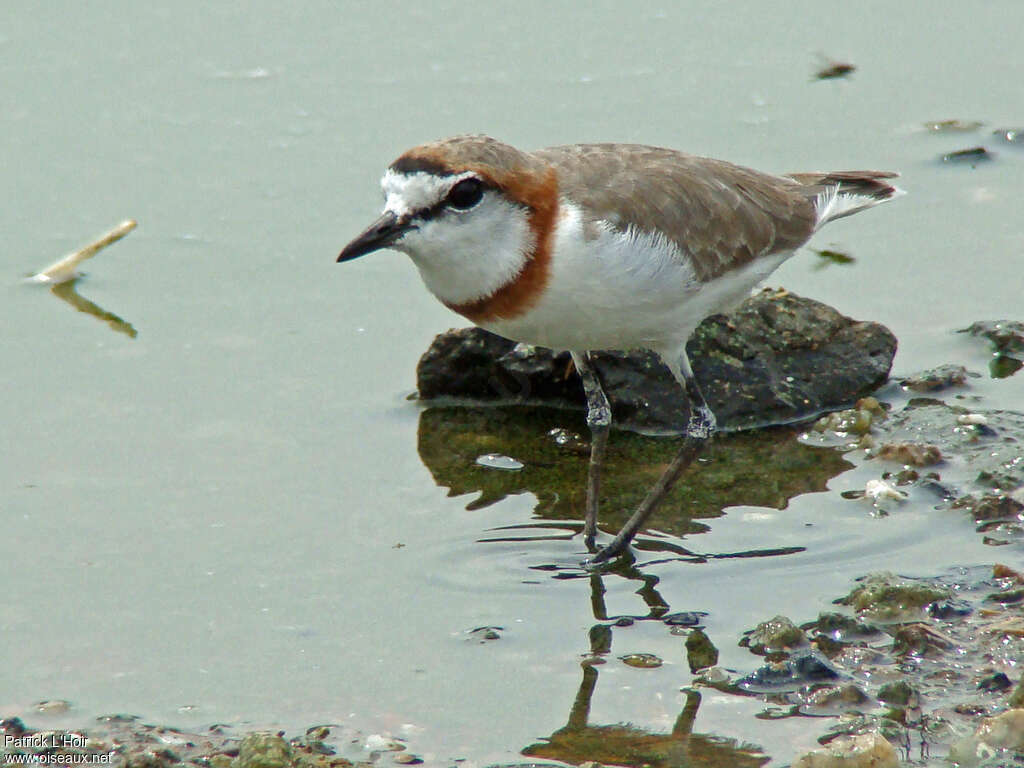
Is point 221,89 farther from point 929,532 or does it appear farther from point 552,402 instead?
point 929,532

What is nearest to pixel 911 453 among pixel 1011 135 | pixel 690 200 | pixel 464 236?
pixel 690 200

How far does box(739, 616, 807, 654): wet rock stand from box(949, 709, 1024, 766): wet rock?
101 centimetres

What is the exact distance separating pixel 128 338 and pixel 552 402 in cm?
274

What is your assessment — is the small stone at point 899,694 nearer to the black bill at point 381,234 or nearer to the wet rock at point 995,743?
the wet rock at point 995,743

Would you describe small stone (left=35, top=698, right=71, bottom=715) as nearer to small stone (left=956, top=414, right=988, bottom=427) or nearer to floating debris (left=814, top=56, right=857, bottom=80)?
small stone (left=956, top=414, right=988, bottom=427)

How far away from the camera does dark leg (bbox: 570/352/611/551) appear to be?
7.41 metres

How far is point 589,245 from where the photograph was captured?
6512mm

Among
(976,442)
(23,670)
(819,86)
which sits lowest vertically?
(23,670)

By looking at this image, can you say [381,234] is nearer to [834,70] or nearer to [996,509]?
[996,509]

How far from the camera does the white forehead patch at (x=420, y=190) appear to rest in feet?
20.6

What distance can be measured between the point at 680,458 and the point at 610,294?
48.6 inches

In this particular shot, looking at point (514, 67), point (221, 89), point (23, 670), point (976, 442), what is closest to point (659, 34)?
point (514, 67)

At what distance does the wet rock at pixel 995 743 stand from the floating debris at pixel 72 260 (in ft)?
21.4

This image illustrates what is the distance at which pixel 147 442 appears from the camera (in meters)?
8.40
